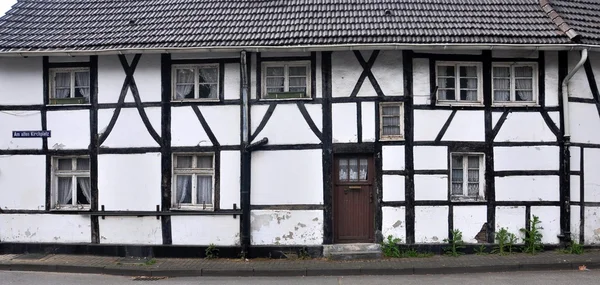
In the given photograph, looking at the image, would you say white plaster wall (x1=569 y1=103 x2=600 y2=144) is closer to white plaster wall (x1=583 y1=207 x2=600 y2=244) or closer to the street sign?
white plaster wall (x1=583 y1=207 x2=600 y2=244)

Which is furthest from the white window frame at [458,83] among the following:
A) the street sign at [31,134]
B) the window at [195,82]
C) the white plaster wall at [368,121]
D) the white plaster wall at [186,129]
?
the street sign at [31,134]

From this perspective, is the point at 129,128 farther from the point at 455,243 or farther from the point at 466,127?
the point at 455,243

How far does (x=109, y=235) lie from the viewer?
40.3ft

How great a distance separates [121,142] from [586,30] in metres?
10.2

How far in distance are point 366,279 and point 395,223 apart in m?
1.96

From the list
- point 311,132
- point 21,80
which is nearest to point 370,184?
point 311,132

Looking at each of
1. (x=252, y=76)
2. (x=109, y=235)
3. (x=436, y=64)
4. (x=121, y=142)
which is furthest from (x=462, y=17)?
(x=109, y=235)

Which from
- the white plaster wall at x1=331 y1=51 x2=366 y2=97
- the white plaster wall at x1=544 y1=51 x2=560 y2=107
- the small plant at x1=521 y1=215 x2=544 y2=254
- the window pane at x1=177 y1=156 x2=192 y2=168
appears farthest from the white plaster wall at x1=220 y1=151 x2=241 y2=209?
the white plaster wall at x1=544 y1=51 x2=560 y2=107

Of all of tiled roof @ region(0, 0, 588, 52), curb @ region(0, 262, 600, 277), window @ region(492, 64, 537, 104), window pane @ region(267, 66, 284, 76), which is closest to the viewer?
curb @ region(0, 262, 600, 277)

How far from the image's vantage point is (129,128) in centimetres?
1233

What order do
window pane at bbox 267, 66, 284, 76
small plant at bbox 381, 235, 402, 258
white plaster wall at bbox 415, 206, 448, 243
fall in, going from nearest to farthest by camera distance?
small plant at bbox 381, 235, 402, 258, white plaster wall at bbox 415, 206, 448, 243, window pane at bbox 267, 66, 284, 76

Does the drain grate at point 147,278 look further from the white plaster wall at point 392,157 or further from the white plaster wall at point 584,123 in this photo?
the white plaster wall at point 584,123

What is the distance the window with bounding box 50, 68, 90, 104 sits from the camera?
496 inches

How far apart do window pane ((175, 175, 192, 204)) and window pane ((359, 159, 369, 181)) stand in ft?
12.0
